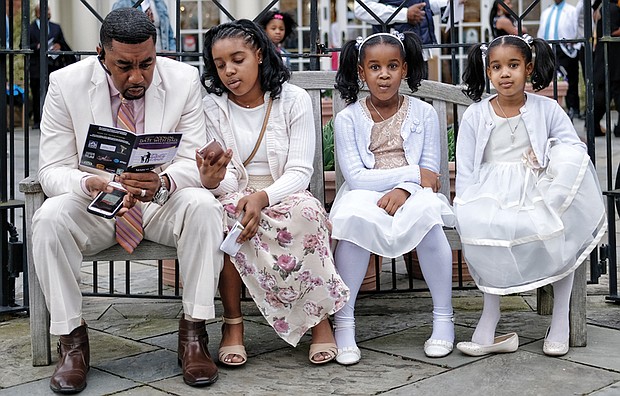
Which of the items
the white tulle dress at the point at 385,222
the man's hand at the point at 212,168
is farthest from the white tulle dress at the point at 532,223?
the man's hand at the point at 212,168

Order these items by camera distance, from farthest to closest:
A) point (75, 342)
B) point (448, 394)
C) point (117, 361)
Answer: point (117, 361) < point (75, 342) < point (448, 394)

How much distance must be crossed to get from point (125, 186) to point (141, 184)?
0.06 metres

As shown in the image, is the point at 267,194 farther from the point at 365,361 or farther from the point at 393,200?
the point at 365,361

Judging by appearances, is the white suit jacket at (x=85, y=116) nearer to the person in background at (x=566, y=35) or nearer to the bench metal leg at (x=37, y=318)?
the bench metal leg at (x=37, y=318)

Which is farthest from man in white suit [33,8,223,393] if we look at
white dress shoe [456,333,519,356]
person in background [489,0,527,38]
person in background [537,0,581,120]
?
person in background [537,0,581,120]

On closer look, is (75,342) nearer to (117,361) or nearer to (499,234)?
(117,361)

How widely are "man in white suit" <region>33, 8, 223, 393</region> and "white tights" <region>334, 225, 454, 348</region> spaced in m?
0.51

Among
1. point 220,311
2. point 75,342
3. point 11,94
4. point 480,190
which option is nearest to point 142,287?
point 220,311

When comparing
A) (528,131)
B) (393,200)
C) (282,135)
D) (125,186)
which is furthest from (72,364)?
(528,131)

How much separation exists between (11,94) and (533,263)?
249cm

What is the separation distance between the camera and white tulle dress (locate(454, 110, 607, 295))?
367 centimetres

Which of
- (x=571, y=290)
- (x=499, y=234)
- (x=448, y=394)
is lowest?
(x=448, y=394)

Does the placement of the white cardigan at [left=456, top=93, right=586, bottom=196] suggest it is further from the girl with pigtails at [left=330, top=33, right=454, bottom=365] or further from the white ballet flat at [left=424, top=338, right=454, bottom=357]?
the white ballet flat at [left=424, top=338, right=454, bottom=357]

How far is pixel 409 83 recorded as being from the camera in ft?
13.9
